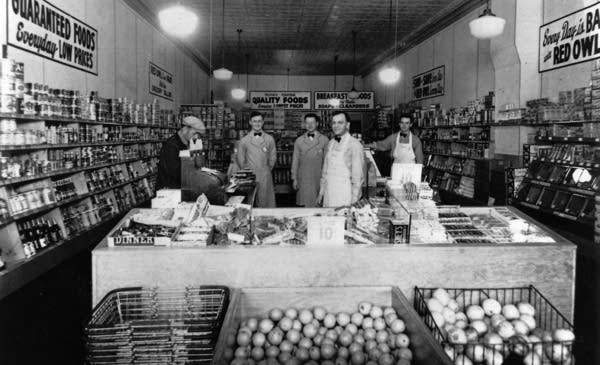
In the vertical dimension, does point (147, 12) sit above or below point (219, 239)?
above

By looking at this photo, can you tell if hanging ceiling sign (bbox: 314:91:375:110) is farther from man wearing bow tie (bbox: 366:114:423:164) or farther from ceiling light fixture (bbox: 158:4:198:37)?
ceiling light fixture (bbox: 158:4:198:37)

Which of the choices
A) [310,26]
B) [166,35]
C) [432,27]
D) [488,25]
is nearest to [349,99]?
[310,26]

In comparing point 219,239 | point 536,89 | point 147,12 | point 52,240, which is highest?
point 147,12

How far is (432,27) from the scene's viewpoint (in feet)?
38.9

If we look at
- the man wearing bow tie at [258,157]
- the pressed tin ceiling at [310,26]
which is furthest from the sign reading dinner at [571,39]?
the man wearing bow tie at [258,157]

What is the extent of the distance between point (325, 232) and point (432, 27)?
399 inches

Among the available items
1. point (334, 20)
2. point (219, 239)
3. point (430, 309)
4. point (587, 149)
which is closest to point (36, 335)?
point (219, 239)

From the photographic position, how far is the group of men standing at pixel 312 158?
552 cm

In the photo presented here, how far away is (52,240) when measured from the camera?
5766 mm

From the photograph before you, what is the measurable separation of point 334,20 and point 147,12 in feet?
13.6

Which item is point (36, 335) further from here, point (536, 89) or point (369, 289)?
point (536, 89)

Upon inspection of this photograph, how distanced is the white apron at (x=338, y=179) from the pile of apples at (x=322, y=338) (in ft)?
10.1

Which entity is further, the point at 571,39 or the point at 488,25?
the point at 571,39

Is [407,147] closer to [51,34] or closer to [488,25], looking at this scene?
[488,25]
